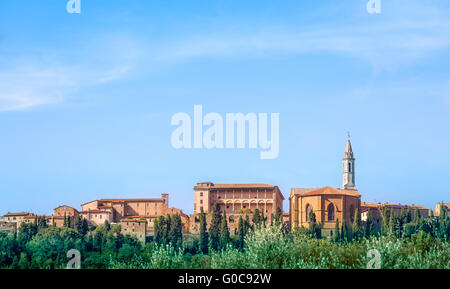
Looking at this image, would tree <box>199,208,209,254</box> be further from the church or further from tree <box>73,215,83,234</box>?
tree <box>73,215,83,234</box>

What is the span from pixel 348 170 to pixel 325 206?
691 centimetres

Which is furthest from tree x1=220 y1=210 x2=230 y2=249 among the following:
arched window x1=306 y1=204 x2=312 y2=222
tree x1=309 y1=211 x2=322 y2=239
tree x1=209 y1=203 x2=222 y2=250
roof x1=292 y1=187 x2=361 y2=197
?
roof x1=292 y1=187 x2=361 y2=197

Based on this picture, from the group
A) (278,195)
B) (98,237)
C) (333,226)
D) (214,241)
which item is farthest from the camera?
(278,195)

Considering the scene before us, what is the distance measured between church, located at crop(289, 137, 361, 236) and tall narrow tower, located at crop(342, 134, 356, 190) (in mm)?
2019

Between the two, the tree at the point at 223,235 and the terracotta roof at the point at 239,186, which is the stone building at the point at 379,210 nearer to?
the terracotta roof at the point at 239,186

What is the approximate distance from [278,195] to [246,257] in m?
44.2

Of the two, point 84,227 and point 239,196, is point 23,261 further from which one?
point 239,196

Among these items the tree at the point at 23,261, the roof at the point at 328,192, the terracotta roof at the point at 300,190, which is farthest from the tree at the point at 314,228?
the tree at the point at 23,261

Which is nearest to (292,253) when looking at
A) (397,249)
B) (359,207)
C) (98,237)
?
(397,249)

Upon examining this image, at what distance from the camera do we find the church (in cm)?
5206

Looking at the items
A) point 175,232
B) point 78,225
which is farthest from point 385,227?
point 78,225
